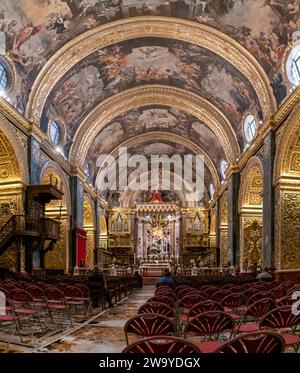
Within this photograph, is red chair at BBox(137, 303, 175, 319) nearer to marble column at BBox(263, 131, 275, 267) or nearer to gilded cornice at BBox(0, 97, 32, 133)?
marble column at BBox(263, 131, 275, 267)

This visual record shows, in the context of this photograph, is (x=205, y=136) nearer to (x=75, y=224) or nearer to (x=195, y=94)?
(x=195, y=94)

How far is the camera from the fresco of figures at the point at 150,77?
24.2 meters

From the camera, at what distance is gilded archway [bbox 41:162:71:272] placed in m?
26.9

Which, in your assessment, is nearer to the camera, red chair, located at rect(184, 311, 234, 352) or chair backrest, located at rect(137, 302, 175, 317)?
red chair, located at rect(184, 311, 234, 352)

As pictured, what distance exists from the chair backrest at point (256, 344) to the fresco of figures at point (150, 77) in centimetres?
2053

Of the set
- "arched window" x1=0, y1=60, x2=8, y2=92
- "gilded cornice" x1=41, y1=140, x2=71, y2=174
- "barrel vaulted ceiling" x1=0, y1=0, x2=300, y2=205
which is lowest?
"gilded cornice" x1=41, y1=140, x2=71, y2=174

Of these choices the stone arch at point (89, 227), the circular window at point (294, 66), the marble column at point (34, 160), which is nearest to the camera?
the circular window at point (294, 66)

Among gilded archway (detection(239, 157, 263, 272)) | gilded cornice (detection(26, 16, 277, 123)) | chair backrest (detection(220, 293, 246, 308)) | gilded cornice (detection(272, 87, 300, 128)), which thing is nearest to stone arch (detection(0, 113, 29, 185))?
gilded cornice (detection(26, 16, 277, 123))

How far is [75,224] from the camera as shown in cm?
2984

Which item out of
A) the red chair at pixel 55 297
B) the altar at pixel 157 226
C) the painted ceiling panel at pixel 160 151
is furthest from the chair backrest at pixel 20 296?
the altar at pixel 157 226

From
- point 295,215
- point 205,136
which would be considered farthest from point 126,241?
point 295,215

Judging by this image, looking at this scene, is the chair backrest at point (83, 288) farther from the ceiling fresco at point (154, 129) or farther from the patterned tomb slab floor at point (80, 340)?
the ceiling fresco at point (154, 129)

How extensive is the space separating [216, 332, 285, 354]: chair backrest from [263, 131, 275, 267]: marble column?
16558mm
